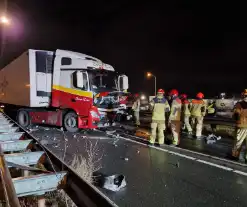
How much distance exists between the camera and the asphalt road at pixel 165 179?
380cm

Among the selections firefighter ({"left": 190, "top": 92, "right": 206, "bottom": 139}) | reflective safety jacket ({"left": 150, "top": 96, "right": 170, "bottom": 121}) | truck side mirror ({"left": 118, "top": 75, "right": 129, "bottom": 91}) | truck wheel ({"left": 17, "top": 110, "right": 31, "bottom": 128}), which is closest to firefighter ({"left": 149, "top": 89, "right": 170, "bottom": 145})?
reflective safety jacket ({"left": 150, "top": 96, "right": 170, "bottom": 121})

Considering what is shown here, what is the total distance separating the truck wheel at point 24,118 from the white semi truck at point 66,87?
50 millimetres

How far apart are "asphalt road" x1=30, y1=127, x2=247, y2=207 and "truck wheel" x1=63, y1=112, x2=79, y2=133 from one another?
225 cm

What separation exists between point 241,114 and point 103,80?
5.37 meters

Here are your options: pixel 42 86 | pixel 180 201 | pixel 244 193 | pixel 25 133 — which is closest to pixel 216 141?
pixel 244 193

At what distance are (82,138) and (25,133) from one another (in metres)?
4.49

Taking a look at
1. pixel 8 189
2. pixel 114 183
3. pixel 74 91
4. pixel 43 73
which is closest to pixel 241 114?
pixel 114 183

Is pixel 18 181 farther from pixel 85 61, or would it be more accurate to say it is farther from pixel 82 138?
pixel 85 61

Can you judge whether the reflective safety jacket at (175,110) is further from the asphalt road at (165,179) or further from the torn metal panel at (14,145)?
the torn metal panel at (14,145)

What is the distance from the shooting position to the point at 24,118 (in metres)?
12.0

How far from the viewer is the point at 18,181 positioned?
2223 millimetres

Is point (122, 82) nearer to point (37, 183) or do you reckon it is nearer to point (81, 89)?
point (81, 89)

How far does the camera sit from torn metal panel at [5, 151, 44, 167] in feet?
10.1

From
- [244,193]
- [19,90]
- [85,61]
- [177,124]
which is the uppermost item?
[85,61]
